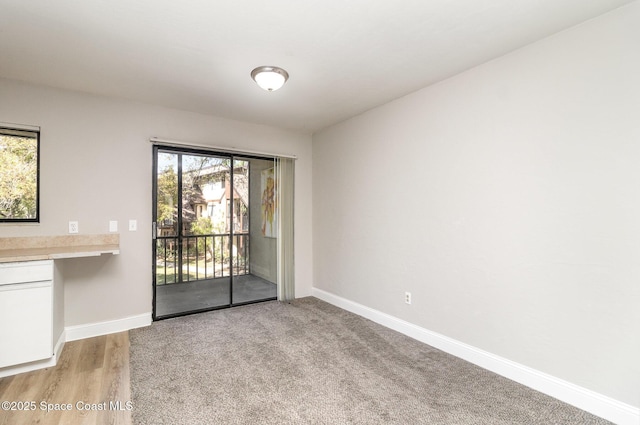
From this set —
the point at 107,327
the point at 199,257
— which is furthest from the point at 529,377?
the point at 107,327

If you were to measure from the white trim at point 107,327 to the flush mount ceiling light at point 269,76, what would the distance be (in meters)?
2.99

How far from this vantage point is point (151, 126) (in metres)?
3.62

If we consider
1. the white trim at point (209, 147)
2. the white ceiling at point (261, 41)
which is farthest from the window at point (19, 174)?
the white trim at point (209, 147)

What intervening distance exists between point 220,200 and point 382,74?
274 cm

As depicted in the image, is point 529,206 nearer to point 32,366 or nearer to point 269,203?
point 269,203

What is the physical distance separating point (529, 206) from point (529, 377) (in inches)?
52.1

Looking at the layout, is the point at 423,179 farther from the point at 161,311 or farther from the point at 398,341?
the point at 161,311

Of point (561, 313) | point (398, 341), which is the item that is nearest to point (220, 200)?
point (398, 341)

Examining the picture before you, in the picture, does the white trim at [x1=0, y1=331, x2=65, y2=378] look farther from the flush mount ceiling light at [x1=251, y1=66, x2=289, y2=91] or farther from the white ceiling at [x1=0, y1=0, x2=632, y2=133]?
the flush mount ceiling light at [x1=251, y1=66, x2=289, y2=91]

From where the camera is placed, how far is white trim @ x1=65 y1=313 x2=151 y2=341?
317 cm

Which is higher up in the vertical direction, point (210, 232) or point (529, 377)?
point (210, 232)

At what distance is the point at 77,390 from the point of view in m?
2.26

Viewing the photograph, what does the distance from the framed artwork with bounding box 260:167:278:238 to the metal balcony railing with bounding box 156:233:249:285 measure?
0.43m

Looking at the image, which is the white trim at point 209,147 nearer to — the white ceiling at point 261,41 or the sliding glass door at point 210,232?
the sliding glass door at point 210,232
